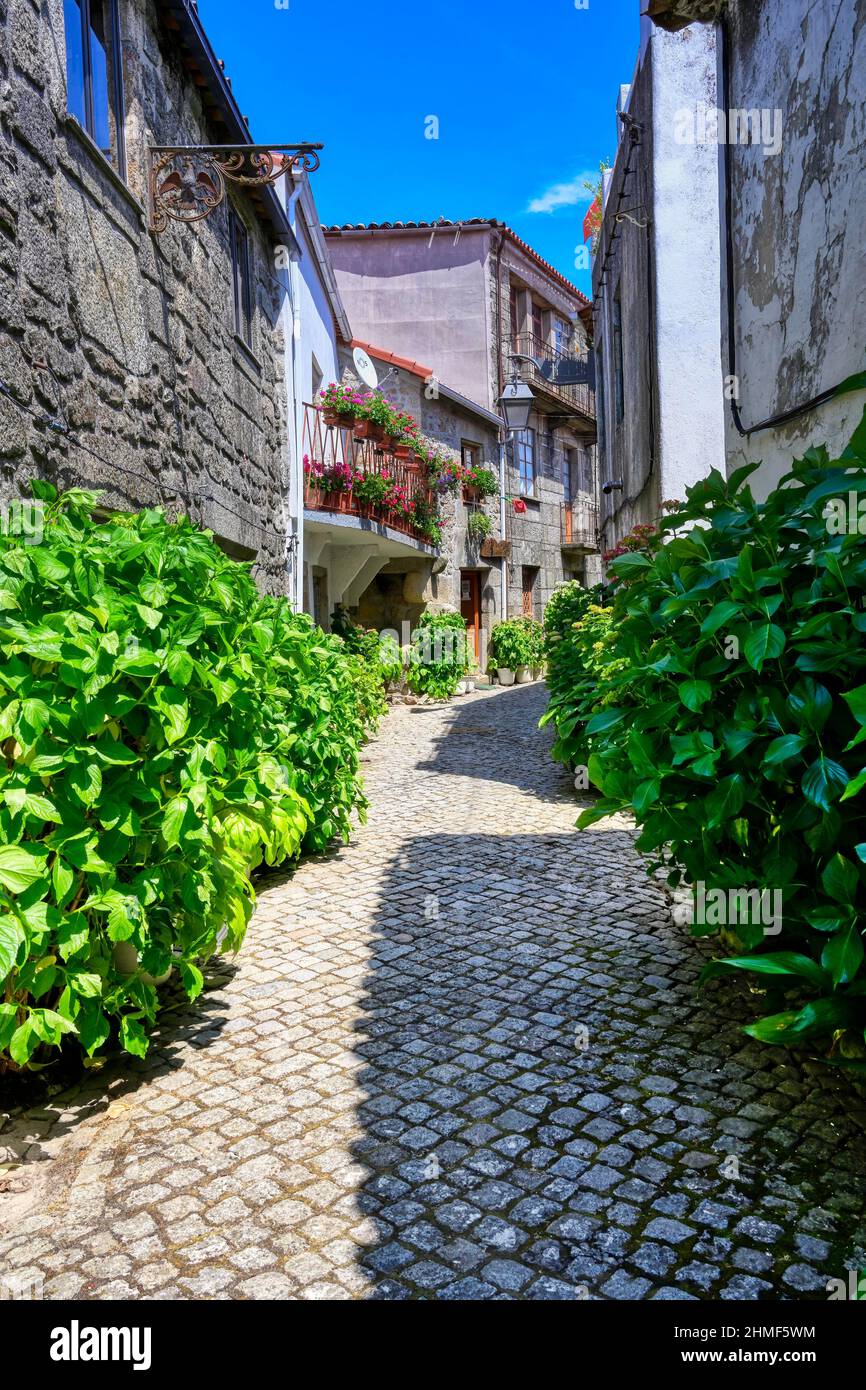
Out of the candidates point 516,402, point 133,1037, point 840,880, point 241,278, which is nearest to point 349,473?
point 241,278

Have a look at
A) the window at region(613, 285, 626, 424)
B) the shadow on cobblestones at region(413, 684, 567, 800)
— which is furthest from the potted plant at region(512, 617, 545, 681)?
the window at region(613, 285, 626, 424)

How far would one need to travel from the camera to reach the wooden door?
1873 centimetres

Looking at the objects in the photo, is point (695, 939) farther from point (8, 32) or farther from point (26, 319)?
point (8, 32)

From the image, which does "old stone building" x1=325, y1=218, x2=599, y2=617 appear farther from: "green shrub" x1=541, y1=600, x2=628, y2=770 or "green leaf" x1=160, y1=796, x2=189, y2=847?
"green leaf" x1=160, y1=796, x2=189, y2=847

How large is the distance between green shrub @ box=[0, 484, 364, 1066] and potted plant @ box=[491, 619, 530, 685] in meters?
14.6

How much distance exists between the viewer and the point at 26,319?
11.6ft

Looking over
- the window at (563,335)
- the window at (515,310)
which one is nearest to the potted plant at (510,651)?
the window at (515,310)

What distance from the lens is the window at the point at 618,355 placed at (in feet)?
33.6

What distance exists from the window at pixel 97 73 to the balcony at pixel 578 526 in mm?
17555

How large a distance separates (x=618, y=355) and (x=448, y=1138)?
31.7 feet

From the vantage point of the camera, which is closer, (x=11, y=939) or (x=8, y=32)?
(x=11, y=939)

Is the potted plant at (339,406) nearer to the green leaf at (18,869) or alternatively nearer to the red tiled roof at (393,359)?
the red tiled roof at (393,359)
